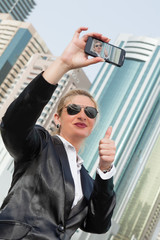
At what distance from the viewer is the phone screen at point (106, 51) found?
1.94 m

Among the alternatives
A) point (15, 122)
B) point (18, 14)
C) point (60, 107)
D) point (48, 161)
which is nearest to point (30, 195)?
point (48, 161)

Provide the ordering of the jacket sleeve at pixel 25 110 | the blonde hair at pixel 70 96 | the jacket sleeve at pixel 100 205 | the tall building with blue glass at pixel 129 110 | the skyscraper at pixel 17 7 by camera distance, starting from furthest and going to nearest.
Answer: the skyscraper at pixel 17 7 < the tall building with blue glass at pixel 129 110 < the blonde hair at pixel 70 96 < the jacket sleeve at pixel 100 205 < the jacket sleeve at pixel 25 110

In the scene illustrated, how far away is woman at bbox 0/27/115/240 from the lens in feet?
5.63

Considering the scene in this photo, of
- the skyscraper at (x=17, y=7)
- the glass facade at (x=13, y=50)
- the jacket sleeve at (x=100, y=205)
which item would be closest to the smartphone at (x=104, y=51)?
the jacket sleeve at (x=100, y=205)

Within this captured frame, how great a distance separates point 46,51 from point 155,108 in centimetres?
4759

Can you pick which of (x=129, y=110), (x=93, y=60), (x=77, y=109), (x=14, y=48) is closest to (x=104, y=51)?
(x=93, y=60)

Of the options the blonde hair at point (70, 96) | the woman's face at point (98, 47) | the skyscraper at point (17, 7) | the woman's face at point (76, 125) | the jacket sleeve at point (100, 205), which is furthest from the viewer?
the skyscraper at point (17, 7)

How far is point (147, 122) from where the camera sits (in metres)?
127

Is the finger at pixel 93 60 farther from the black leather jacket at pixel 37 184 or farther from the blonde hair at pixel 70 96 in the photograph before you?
the blonde hair at pixel 70 96

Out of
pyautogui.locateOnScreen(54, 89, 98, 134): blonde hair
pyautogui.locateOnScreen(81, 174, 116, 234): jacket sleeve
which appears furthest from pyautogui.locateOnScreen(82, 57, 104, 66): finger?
pyautogui.locateOnScreen(81, 174, 116, 234): jacket sleeve

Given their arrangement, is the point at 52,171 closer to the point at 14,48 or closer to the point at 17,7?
the point at 14,48

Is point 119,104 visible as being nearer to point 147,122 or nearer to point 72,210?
point 147,122

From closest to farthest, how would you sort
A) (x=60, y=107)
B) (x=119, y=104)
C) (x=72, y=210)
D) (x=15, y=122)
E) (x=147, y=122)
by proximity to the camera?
(x=15, y=122) < (x=72, y=210) < (x=60, y=107) < (x=119, y=104) < (x=147, y=122)

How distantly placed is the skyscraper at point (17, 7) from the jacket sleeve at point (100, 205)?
132 meters
